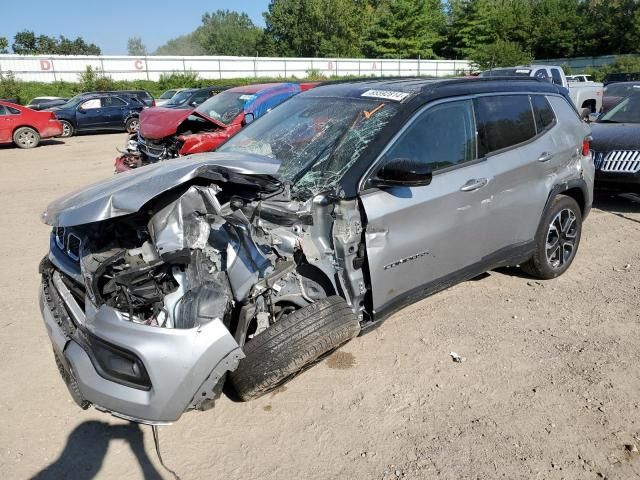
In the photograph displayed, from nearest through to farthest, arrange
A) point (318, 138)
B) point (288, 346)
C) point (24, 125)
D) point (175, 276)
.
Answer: point (175, 276), point (288, 346), point (318, 138), point (24, 125)

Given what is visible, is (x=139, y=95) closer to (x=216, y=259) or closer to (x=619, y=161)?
(x=619, y=161)

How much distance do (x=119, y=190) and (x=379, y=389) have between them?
194cm

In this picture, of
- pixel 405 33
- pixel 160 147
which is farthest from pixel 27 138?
pixel 405 33

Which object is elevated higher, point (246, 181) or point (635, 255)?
point (246, 181)

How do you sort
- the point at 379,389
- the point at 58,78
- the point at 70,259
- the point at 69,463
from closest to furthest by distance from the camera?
1. the point at 69,463
2. the point at 70,259
3. the point at 379,389
4. the point at 58,78

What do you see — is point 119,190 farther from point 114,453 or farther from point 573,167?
point 573,167

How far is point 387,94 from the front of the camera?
12.0 ft

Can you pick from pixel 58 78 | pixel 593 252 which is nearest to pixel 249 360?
pixel 593 252

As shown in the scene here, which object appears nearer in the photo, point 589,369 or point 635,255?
point 589,369

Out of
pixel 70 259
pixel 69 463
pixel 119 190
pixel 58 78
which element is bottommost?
pixel 69 463

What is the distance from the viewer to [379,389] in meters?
3.28

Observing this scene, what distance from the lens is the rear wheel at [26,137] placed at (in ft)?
51.5

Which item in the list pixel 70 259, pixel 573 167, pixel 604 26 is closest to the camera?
pixel 70 259

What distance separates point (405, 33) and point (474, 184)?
58119 mm
